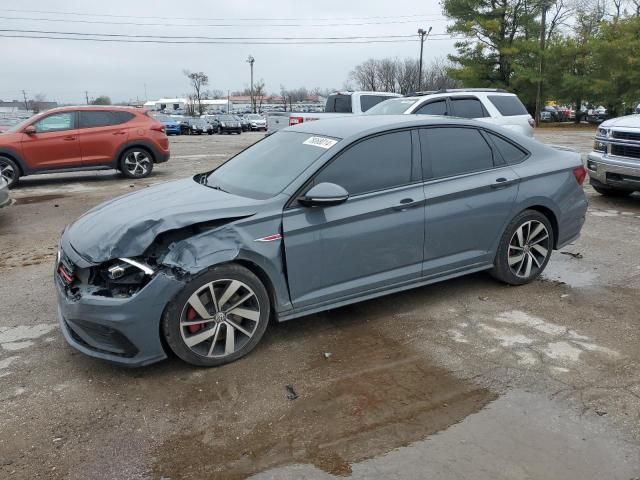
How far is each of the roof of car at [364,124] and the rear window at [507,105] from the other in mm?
6491

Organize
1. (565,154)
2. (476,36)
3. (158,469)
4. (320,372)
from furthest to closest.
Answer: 1. (476,36)
2. (565,154)
3. (320,372)
4. (158,469)

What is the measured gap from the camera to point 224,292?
358cm

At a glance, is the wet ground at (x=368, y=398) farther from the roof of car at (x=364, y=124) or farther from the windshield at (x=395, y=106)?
the windshield at (x=395, y=106)

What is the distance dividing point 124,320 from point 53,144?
31.0 ft

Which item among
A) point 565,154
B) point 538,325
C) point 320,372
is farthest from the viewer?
point 565,154

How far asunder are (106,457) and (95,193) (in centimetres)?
866

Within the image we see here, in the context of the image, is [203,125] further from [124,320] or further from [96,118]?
[124,320]

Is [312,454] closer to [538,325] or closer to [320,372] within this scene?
[320,372]

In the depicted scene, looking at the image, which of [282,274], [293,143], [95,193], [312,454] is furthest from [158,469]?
[95,193]

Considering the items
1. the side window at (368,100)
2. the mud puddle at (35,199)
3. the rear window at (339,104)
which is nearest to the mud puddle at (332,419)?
the mud puddle at (35,199)

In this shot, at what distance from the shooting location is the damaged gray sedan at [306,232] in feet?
11.3

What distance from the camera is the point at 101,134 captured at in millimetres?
11734

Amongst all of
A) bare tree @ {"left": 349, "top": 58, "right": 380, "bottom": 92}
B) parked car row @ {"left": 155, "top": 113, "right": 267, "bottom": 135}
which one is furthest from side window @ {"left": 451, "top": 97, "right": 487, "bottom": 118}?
bare tree @ {"left": 349, "top": 58, "right": 380, "bottom": 92}

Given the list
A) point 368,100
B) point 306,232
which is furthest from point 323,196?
point 368,100
